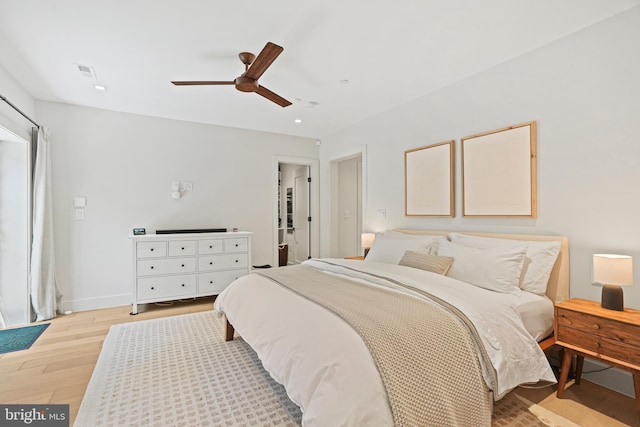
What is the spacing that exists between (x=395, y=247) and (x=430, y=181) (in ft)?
2.87

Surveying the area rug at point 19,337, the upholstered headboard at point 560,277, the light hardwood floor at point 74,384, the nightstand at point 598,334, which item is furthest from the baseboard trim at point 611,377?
the area rug at point 19,337

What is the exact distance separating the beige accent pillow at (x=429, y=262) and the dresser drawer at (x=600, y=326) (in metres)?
0.78

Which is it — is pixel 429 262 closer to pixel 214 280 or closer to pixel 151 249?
pixel 214 280

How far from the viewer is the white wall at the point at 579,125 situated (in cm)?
204

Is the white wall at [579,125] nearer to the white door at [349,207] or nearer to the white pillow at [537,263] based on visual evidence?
the white pillow at [537,263]

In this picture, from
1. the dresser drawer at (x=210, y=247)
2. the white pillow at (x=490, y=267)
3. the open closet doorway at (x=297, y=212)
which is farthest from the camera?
the open closet doorway at (x=297, y=212)

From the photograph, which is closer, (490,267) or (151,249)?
(490,267)

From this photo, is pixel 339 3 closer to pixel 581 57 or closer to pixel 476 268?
pixel 581 57

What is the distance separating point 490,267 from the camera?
2352 millimetres

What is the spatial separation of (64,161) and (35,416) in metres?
3.00

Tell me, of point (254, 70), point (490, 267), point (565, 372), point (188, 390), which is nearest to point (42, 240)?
point (188, 390)

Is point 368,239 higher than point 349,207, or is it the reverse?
point 349,207

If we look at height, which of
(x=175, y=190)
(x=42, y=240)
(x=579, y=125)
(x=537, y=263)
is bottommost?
(x=537, y=263)

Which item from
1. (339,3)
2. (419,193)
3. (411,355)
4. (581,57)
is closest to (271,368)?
(411,355)
